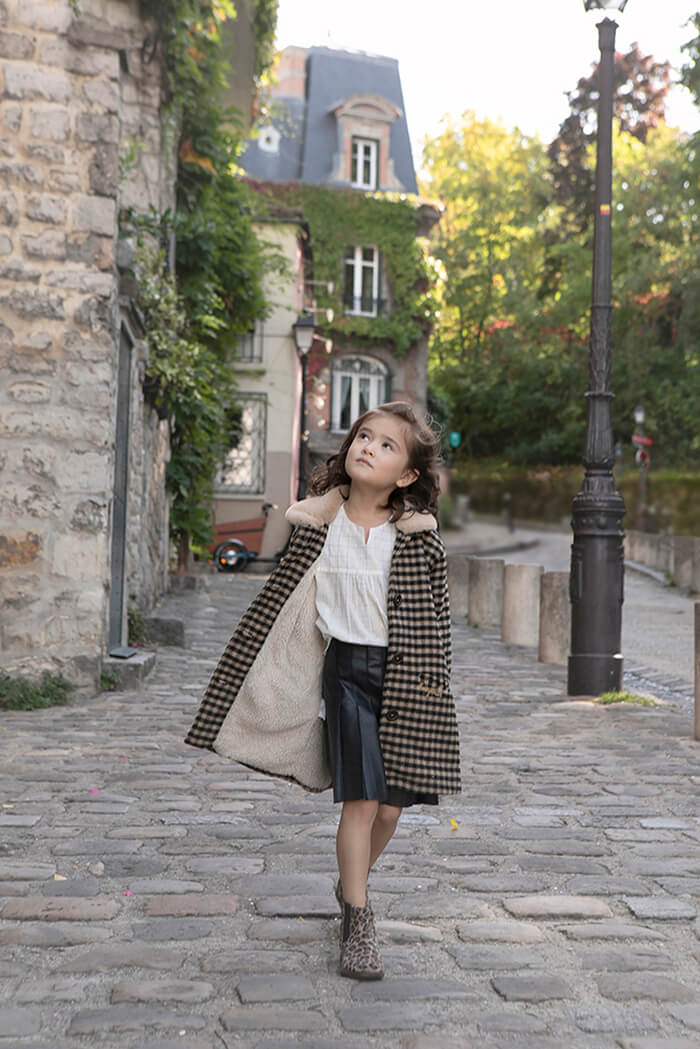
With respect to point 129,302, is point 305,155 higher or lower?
higher

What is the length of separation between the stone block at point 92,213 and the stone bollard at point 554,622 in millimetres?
4963

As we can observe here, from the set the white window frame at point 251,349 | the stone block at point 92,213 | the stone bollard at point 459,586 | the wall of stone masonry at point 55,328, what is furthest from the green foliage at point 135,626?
the white window frame at point 251,349

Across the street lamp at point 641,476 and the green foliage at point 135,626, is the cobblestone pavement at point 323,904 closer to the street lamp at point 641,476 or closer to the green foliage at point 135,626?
the green foliage at point 135,626

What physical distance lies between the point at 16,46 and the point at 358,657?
20.5ft

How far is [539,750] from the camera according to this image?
22.7 feet

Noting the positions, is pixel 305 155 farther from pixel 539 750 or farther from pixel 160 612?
pixel 539 750

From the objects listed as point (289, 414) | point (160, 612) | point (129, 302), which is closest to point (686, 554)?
point (289, 414)

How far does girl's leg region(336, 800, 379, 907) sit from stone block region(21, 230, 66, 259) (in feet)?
18.7

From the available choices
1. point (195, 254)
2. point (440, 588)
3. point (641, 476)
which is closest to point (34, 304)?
point (440, 588)

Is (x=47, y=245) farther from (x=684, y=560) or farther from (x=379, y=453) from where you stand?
(x=684, y=560)

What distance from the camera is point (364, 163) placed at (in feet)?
109

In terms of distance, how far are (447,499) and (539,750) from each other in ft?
107

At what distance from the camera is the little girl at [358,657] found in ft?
11.3

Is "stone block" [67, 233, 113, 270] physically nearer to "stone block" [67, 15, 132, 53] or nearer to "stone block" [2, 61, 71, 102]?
"stone block" [2, 61, 71, 102]
